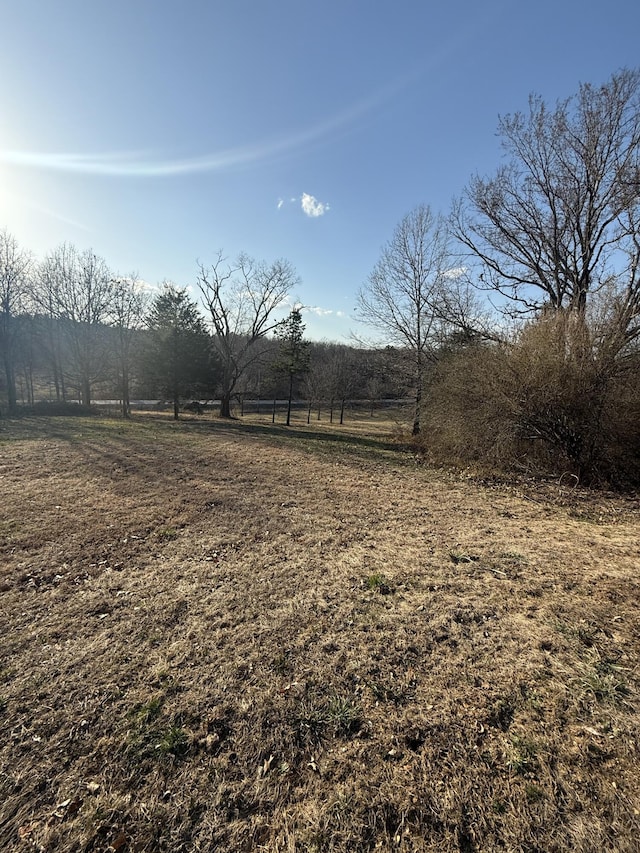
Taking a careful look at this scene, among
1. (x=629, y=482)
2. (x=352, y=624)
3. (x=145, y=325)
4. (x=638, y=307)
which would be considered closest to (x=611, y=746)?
(x=352, y=624)

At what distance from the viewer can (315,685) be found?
8.30 feet

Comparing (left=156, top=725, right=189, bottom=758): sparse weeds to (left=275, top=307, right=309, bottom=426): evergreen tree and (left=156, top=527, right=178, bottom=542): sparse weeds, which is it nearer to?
(left=156, top=527, right=178, bottom=542): sparse weeds

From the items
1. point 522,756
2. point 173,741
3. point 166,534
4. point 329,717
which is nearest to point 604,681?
point 522,756

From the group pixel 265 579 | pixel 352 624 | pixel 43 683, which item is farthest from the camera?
pixel 265 579

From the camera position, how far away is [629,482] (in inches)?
300

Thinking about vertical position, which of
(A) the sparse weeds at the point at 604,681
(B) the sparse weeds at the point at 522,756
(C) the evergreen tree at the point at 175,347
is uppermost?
(C) the evergreen tree at the point at 175,347

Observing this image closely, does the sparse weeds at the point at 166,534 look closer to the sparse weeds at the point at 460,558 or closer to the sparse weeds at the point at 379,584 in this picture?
the sparse weeds at the point at 379,584

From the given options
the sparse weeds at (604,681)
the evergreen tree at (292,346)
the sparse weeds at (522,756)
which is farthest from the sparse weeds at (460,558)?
the evergreen tree at (292,346)

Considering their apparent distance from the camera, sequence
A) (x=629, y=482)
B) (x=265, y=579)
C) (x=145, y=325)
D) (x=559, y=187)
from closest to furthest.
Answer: (x=265, y=579) → (x=629, y=482) → (x=559, y=187) → (x=145, y=325)

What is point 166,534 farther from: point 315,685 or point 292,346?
point 292,346

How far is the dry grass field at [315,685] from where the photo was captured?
1.73m

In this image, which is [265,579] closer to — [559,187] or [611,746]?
[611,746]

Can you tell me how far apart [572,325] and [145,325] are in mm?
25042

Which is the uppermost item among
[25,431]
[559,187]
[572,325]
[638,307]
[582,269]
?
[559,187]
